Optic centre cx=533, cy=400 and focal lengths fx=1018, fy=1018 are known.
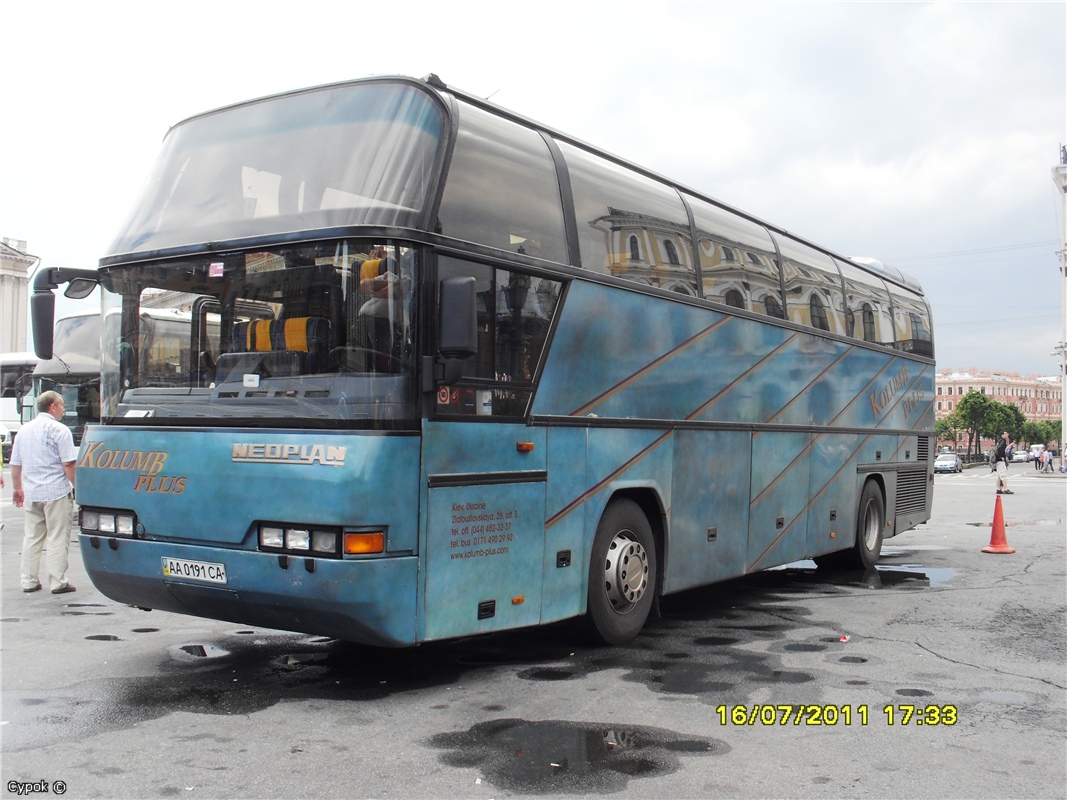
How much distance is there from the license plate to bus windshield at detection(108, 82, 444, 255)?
6.34 ft

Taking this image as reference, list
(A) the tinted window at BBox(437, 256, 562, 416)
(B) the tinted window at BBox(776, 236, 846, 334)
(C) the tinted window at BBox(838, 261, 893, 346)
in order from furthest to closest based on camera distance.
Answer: (C) the tinted window at BBox(838, 261, 893, 346), (B) the tinted window at BBox(776, 236, 846, 334), (A) the tinted window at BBox(437, 256, 562, 416)

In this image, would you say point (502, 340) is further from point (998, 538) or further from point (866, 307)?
point (998, 538)

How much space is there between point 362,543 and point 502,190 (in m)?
2.46

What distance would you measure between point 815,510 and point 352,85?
24.0 ft

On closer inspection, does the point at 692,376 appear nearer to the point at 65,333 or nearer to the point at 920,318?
the point at 920,318

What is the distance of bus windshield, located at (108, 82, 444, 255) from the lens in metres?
5.83

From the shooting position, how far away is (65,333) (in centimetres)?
2206

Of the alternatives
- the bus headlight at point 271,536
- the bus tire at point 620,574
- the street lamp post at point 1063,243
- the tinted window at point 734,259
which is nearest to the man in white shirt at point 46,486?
the bus headlight at point 271,536

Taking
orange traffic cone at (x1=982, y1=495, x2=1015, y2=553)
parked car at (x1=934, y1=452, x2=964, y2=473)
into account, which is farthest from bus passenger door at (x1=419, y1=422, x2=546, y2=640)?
parked car at (x1=934, y1=452, x2=964, y2=473)

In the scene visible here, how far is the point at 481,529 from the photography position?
619 centimetres

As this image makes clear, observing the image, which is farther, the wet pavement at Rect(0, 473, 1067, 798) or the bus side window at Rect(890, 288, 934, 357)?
the bus side window at Rect(890, 288, 934, 357)

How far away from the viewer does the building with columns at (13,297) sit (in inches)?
3120

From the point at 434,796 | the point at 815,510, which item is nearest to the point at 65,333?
the point at 815,510

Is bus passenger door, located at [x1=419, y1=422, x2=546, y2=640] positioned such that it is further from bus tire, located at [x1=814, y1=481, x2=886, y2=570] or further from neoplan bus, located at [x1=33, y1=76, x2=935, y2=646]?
bus tire, located at [x1=814, y1=481, x2=886, y2=570]
